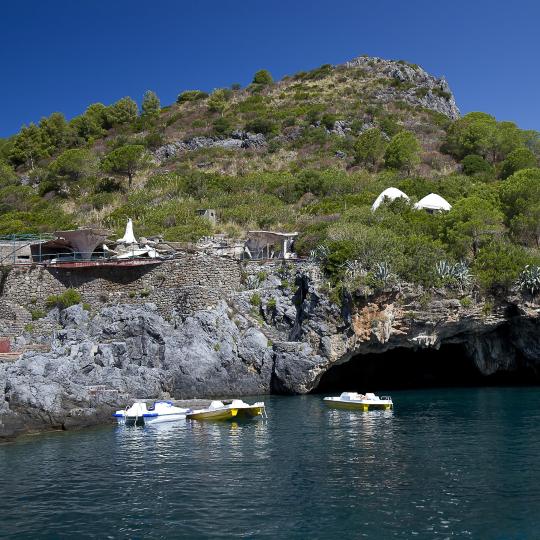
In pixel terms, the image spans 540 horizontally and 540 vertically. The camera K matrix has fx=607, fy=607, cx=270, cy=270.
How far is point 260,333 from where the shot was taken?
3762cm

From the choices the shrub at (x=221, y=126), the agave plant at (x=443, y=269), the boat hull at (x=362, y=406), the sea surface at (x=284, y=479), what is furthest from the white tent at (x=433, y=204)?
the shrub at (x=221, y=126)

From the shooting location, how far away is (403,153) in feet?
243

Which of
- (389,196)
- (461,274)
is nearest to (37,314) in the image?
(461,274)

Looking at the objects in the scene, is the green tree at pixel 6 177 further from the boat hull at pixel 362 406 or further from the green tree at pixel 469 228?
the boat hull at pixel 362 406

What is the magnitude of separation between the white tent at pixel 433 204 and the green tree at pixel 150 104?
64.6m

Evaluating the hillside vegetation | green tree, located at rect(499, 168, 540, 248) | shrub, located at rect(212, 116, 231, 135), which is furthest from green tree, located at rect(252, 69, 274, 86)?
green tree, located at rect(499, 168, 540, 248)

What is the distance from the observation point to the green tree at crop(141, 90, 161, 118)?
4230 inches

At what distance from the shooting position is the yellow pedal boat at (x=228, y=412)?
93.3 feet

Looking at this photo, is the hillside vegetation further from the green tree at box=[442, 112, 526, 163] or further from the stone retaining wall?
the stone retaining wall

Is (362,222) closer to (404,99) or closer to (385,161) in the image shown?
(385,161)

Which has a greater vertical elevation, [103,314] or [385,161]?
[385,161]

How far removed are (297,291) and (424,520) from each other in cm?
2578

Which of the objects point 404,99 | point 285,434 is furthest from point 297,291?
point 404,99

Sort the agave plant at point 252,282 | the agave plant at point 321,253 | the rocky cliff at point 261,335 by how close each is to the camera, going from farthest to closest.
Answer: the agave plant at point 252,282, the agave plant at point 321,253, the rocky cliff at point 261,335
